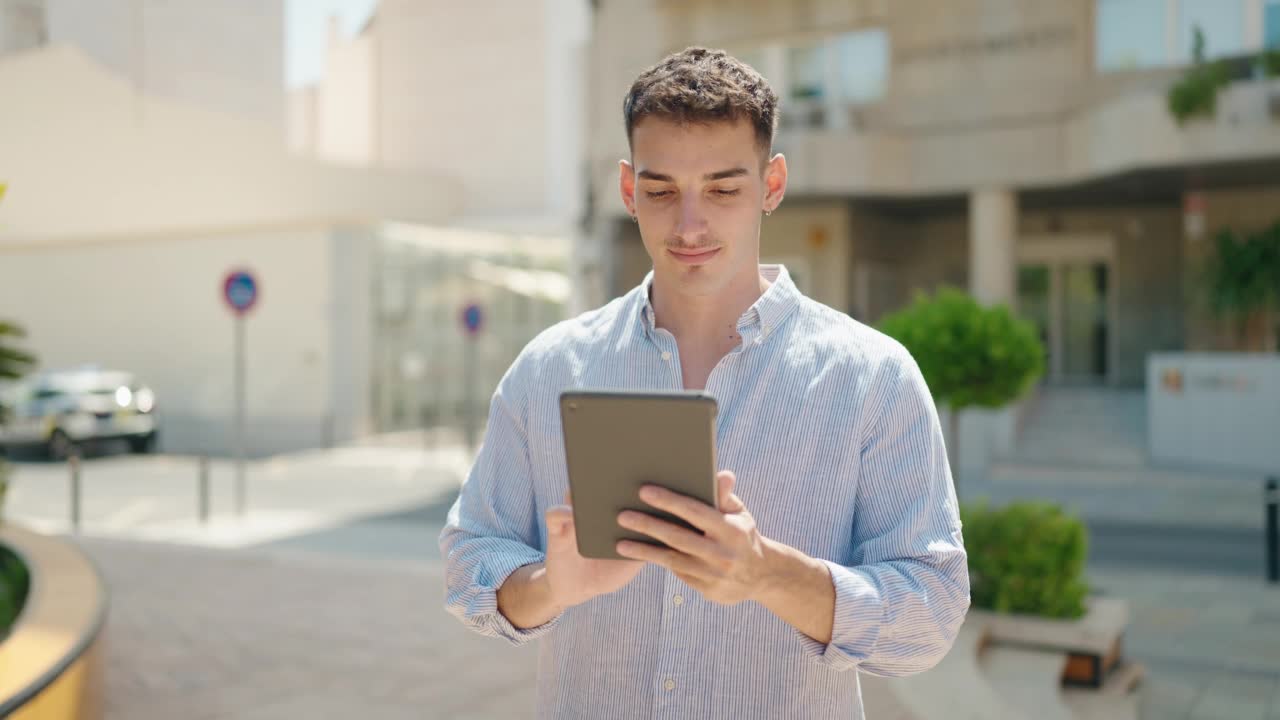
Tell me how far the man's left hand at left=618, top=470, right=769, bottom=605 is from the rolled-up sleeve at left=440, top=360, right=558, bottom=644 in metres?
0.41

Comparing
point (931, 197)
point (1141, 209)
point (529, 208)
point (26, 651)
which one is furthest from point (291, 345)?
point (26, 651)

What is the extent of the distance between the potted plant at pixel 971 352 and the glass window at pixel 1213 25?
12.2 metres

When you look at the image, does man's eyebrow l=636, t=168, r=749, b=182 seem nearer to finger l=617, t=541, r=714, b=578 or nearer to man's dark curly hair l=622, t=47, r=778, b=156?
man's dark curly hair l=622, t=47, r=778, b=156

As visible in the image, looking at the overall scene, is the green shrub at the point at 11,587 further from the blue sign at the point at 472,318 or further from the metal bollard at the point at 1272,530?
the blue sign at the point at 472,318

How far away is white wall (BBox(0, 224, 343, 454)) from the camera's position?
25.5 meters

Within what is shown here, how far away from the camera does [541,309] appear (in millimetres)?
31109

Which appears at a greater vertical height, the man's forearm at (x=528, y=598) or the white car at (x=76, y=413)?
the man's forearm at (x=528, y=598)

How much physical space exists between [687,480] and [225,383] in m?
26.1

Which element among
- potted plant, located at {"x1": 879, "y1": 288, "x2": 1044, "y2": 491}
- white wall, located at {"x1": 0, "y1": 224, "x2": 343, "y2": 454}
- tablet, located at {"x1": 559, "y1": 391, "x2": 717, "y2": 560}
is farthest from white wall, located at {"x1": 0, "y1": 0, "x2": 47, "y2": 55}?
white wall, located at {"x1": 0, "y1": 224, "x2": 343, "y2": 454}

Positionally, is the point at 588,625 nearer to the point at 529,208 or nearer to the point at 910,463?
the point at 910,463

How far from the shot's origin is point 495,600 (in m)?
1.90

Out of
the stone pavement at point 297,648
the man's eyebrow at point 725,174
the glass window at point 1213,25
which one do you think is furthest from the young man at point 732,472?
the glass window at point 1213,25

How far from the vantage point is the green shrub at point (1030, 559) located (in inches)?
254

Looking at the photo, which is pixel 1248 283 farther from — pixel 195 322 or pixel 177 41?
pixel 195 322
